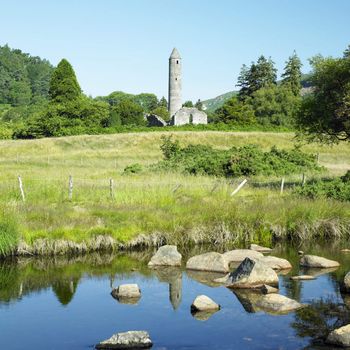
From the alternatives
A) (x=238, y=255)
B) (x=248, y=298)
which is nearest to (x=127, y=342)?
(x=248, y=298)

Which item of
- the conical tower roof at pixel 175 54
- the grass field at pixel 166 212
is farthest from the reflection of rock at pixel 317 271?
the conical tower roof at pixel 175 54

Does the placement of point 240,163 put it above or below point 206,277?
above

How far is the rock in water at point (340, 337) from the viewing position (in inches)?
468

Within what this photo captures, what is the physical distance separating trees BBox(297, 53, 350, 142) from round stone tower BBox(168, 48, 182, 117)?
87.5 metres

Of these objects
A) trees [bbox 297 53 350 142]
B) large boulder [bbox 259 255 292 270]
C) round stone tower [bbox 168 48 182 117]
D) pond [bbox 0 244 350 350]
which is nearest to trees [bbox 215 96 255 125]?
round stone tower [bbox 168 48 182 117]

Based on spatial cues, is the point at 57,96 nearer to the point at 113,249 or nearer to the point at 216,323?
the point at 113,249

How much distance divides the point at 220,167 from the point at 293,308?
27.1 meters

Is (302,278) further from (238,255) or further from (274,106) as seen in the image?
(274,106)

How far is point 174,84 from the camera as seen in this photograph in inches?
4803

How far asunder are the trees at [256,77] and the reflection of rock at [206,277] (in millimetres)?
92008

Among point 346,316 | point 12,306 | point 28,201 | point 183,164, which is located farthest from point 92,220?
point 183,164

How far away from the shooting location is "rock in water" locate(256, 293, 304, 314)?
14406mm

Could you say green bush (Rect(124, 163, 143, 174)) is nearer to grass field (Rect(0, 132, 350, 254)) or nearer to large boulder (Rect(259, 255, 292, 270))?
grass field (Rect(0, 132, 350, 254))

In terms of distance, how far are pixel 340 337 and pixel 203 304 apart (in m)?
3.83
